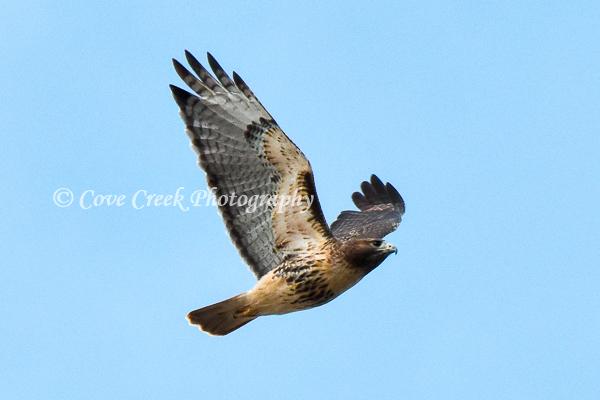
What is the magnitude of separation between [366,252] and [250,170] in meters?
1.62

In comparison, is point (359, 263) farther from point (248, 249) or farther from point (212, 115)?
point (212, 115)

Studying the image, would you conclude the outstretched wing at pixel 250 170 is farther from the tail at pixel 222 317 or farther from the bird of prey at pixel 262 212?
the tail at pixel 222 317

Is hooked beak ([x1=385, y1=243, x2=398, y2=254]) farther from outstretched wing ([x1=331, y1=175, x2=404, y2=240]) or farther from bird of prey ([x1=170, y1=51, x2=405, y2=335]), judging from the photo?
outstretched wing ([x1=331, y1=175, x2=404, y2=240])

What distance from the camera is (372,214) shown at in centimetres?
1639

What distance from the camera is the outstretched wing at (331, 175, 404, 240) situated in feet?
51.0

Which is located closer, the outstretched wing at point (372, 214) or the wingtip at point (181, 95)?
the wingtip at point (181, 95)

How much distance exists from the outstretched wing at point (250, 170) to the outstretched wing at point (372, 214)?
94.3 inches

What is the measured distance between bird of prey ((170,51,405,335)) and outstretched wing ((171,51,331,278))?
11 mm

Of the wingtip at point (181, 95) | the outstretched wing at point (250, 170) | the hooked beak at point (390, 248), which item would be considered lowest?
the hooked beak at point (390, 248)

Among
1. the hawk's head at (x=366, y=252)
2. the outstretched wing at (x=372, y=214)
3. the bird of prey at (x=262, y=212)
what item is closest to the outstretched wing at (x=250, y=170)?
the bird of prey at (x=262, y=212)

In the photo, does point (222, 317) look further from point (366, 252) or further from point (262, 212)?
point (366, 252)

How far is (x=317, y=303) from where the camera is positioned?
501 inches

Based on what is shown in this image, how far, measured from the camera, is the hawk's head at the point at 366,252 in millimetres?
12477

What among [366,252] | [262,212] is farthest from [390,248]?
[262,212]
